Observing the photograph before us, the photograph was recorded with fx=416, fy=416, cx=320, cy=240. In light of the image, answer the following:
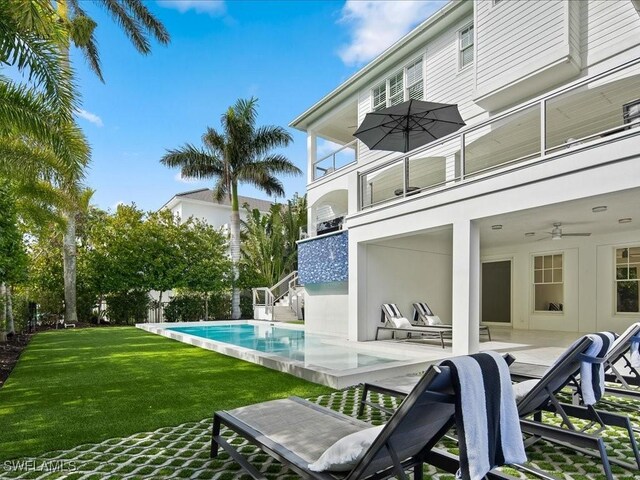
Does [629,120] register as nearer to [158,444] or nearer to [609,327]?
[609,327]

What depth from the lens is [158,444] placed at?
453 cm

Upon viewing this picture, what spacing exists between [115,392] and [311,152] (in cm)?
1520

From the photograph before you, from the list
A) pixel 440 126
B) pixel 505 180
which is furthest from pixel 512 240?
pixel 505 180

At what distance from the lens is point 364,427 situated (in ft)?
11.8

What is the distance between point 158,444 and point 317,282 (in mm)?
10639

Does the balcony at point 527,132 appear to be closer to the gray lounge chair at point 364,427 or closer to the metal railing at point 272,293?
the gray lounge chair at point 364,427

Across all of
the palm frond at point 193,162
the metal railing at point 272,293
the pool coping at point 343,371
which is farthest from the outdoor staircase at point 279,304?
the pool coping at point 343,371

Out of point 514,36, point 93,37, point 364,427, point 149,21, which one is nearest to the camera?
point 364,427

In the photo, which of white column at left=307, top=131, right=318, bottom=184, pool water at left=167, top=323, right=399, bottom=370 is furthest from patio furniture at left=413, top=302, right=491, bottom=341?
white column at left=307, top=131, right=318, bottom=184

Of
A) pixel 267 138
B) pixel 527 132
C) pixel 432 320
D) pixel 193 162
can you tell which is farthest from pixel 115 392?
pixel 267 138

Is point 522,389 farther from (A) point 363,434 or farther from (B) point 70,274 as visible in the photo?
(B) point 70,274

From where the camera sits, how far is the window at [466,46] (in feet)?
44.6

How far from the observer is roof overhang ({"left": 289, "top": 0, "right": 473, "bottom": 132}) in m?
13.5

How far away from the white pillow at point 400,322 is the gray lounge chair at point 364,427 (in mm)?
7729
